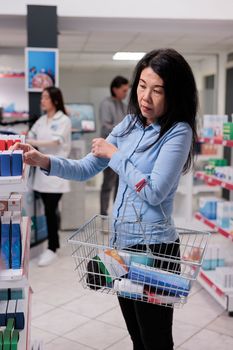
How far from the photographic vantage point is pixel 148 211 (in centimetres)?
175

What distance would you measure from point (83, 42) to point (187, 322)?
550 centimetres

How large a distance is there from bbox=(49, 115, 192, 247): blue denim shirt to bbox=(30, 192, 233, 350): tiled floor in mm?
1388

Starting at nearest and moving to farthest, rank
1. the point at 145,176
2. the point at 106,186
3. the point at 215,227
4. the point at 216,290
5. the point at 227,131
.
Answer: the point at 145,176
the point at 216,290
the point at 227,131
the point at 215,227
the point at 106,186

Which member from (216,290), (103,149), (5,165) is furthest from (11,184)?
(216,290)

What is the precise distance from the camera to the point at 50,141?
4.52 m

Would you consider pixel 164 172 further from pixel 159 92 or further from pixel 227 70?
pixel 227 70

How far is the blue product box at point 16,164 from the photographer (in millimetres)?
1666

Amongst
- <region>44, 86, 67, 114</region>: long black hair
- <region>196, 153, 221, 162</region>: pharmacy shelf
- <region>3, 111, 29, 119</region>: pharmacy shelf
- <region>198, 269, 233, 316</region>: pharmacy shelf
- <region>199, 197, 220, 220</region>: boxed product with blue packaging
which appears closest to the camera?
<region>198, 269, 233, 316</region>: pharmacy shelf

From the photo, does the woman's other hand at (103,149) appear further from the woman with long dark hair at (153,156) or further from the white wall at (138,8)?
the white wall at (138,8)

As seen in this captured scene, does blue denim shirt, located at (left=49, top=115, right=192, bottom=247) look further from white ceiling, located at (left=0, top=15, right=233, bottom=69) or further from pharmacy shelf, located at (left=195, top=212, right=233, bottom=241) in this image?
white ceiling, located at (left=0, top=15, right=233, bottom=69)

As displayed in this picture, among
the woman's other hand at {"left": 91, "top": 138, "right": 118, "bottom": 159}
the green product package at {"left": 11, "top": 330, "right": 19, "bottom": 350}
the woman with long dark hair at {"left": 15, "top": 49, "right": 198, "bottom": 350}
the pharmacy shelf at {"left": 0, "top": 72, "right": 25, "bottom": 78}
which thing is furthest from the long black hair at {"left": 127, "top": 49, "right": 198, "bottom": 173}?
the pharmacy shelf at {"left": 0, "top": 72, "right": 25, "bottom": 78}

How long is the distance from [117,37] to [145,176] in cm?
590

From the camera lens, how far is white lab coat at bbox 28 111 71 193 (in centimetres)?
455

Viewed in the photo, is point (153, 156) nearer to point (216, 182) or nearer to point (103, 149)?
point (103, 149)
